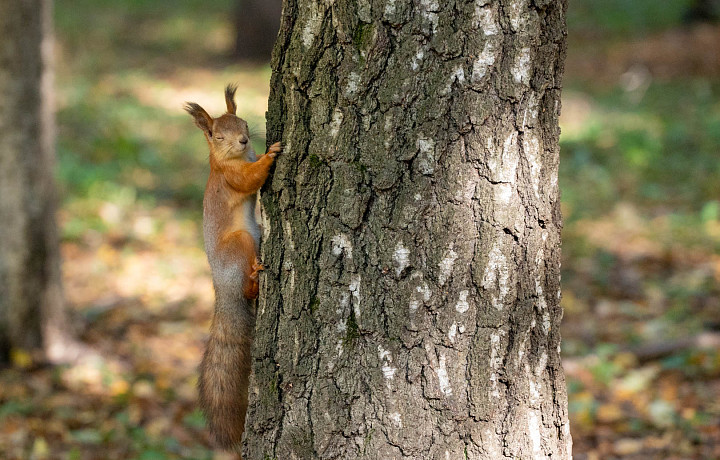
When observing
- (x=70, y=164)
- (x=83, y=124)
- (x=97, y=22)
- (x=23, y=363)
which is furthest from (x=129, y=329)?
(x=97, y=22)

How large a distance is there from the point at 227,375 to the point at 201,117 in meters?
0.89

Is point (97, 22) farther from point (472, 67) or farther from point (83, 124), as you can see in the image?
point (472, 67)

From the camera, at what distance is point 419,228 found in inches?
75.3

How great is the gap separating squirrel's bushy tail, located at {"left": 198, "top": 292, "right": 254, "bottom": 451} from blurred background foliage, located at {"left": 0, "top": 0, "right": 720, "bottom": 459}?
2.28 feet

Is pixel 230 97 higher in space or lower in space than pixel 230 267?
higher

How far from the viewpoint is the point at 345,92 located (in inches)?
75.2

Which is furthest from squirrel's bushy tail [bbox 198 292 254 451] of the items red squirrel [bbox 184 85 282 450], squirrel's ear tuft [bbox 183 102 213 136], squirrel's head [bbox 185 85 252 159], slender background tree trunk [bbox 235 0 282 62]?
slender background tree trunk [bbox 235 0 282 62]

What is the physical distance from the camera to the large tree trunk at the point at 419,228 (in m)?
1.86

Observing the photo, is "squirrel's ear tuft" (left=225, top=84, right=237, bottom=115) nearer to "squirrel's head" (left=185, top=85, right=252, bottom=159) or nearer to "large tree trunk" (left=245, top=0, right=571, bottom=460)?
"squirrel's head" (left=185, top=85, right=252, bottom=159)

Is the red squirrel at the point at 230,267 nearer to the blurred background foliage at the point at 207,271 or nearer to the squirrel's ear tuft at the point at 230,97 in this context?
the squirrel's ear tuft at the point at 230,97

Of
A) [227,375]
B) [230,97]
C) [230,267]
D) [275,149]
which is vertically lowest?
[227,375]

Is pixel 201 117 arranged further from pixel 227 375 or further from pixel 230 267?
pixel 227 375

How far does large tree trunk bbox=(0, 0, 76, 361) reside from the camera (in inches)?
172

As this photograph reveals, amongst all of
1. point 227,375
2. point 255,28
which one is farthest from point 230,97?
point 255,28
